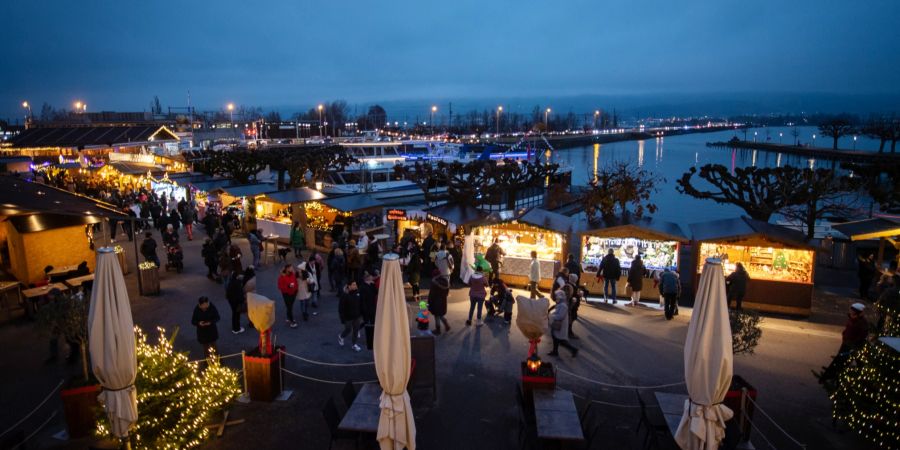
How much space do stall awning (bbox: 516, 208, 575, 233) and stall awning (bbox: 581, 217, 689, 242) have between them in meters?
0.54

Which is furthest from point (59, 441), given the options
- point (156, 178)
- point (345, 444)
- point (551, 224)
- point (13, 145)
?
point (13, 145)

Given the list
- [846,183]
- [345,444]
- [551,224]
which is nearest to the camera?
[345,444]

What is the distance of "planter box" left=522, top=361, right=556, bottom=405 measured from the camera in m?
6.82

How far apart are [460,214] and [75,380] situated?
10465mm

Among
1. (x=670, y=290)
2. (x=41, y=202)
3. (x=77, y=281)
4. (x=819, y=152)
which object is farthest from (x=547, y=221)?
(x=819, y=152)

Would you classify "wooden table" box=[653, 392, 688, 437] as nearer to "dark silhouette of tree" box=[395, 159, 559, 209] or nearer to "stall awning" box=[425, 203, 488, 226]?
"stall awning" box=[425, 203, 488, 226]

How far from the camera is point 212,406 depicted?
6672mm

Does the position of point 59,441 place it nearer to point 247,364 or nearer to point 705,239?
point 247,364

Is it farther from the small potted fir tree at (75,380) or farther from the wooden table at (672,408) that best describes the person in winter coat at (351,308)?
the wooden table at (672,408)

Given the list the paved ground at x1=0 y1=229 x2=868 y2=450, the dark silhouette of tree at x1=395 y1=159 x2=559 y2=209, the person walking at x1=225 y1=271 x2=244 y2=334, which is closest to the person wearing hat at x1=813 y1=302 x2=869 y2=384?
the paved ground at x1=0 y1=229 x2=868 y2=450

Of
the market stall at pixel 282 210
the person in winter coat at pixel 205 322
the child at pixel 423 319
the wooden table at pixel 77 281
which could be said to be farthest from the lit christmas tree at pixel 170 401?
the market stall at pixel 282 210

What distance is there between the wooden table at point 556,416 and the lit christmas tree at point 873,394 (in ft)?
10.7

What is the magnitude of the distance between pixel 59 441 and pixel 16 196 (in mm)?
9716

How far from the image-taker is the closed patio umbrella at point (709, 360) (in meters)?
5.05
